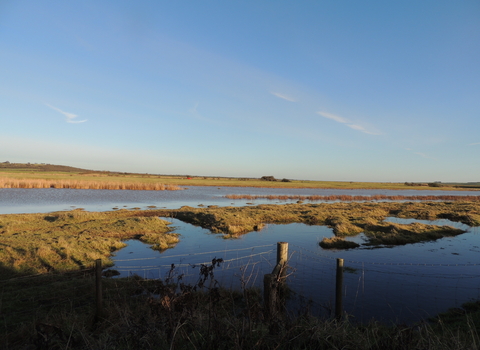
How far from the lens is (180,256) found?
17203mm

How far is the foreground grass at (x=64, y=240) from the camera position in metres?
13.4

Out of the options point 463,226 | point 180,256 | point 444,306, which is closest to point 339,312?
point 444,306

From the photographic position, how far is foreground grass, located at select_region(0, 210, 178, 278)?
13433 millimetres

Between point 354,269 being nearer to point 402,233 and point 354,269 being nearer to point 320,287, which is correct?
point 320,287

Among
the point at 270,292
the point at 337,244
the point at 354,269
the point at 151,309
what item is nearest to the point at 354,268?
the point at 354,269

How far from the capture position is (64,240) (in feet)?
53.6

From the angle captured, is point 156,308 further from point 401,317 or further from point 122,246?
point 122,246

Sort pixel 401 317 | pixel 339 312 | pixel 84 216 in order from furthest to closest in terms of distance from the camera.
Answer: pixel 84 216 → pixel 401 317 → pixel 339 312

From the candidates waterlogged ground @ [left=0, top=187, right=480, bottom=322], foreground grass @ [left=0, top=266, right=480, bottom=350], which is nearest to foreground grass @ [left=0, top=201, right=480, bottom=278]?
waterlogged ground @ [left=0, top=187, right=480, bottom=322]

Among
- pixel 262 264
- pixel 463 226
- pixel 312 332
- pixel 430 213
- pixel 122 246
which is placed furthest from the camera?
pixel 430 213

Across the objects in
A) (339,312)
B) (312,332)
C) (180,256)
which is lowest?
(180,256)

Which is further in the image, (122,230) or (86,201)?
(86,201)

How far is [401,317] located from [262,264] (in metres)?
6.95

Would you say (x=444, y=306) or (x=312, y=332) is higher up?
(x=312, y=332)
